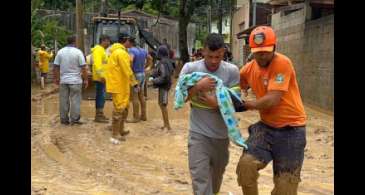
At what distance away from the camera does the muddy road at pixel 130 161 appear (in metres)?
6.27

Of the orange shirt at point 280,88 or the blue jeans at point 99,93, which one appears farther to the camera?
the blue jeans at point 99,93

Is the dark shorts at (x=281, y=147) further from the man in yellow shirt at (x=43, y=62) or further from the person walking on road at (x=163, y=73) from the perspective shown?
the man in yellow shirt at (x=43, y=62)

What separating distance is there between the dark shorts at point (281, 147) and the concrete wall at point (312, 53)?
1016 cm

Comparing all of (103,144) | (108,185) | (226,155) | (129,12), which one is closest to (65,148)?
(103,144)

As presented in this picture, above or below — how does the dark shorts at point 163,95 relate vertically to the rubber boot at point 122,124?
above

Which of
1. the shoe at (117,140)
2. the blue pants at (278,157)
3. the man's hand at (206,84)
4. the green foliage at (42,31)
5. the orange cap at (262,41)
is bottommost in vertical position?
the shoe at (117,140)

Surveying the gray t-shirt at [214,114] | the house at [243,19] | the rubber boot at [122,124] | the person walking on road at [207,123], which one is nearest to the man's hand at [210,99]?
the person walking on road at [207,123]

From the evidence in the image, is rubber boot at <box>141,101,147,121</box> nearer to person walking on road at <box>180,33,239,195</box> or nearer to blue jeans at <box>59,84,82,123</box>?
blue jeans at <box>59,84,82,123</box>

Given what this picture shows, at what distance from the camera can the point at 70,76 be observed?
1050 cm

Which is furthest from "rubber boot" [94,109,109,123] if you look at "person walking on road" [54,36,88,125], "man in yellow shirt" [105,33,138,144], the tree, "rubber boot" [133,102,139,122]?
the tree

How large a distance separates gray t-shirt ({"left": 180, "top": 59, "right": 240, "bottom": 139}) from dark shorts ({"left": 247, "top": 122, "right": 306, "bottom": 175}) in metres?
0.31

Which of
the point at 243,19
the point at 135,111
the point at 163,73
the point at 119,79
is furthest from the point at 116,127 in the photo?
the point at 243,19

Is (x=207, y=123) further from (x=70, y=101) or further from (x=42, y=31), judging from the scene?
(x=42, y=31)

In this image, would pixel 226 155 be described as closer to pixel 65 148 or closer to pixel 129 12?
pixel 65 148
